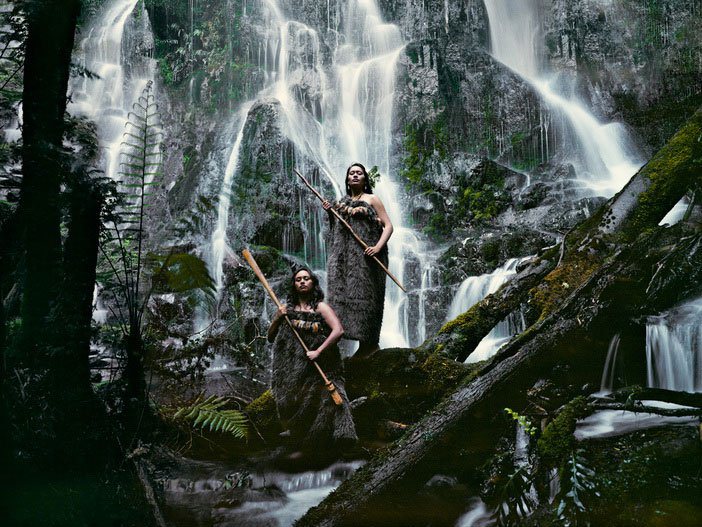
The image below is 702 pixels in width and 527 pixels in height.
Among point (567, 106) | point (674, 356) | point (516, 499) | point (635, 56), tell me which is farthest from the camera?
point (635, 56)

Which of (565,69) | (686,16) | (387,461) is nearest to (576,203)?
(565,69)

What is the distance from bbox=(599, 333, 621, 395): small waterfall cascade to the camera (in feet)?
14.1

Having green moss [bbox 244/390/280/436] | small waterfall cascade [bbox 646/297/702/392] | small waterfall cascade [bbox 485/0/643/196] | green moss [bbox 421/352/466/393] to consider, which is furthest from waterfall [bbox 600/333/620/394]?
small waterfall cascade [bbox 485/0/643/196]

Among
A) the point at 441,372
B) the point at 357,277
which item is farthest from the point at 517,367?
the point at 357,277

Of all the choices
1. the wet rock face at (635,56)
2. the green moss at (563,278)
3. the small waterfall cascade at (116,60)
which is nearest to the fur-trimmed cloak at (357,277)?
the green moss at (563,278)

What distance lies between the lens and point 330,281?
5.21 m

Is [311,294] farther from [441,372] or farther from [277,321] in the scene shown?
[441,372]

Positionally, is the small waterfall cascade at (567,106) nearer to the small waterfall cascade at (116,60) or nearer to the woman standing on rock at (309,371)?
the woman standing on rock at (309,371)

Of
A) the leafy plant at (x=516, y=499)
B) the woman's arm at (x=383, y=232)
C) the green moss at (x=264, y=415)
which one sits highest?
the woman's arm at (x=383, y=232)

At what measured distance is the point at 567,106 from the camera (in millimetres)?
17828

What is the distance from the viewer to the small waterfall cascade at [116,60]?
19562mm

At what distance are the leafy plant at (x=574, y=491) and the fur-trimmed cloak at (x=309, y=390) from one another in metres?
1.86

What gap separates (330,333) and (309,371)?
1.13 ft

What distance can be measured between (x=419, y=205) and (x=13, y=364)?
14.0 m
